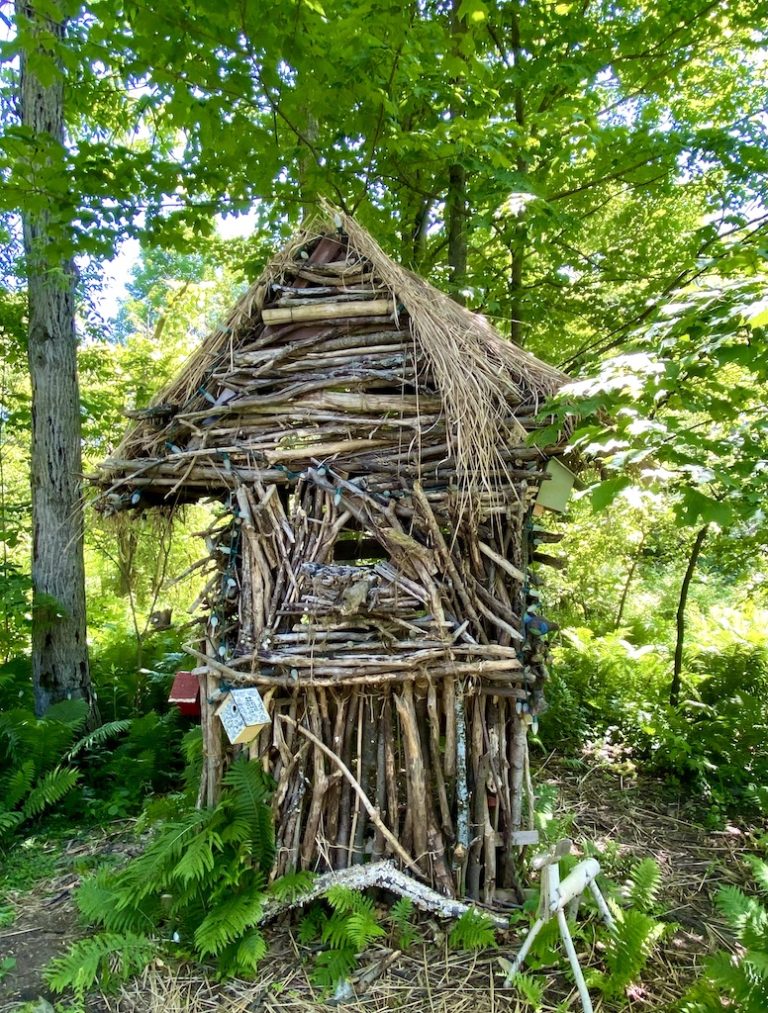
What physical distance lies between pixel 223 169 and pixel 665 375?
161 inches

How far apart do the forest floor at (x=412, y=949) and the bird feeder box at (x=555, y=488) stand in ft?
6.84

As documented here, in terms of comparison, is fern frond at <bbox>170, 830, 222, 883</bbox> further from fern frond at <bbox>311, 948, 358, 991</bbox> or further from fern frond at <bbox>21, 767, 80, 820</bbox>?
fern frond at <bbox>21, 767, 80, 820</bbox>

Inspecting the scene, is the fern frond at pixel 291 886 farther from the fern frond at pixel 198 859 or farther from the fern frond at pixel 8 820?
the fern frond at pixel 8 820

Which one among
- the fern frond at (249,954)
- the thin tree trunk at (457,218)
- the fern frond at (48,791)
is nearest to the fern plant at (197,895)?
the fern frond at (249,954)

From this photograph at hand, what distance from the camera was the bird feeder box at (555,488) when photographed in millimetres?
3891

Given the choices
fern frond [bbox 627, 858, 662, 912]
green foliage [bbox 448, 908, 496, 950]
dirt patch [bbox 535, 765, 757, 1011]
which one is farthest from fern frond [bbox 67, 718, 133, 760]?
fern frond [bbox 627, 858, 662, 912]

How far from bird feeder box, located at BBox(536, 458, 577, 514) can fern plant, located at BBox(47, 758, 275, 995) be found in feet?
7.39

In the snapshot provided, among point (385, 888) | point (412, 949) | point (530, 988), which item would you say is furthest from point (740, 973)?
point (385, 888)

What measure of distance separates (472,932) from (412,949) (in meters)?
0.35

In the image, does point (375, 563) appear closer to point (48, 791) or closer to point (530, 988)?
point (530, 988)

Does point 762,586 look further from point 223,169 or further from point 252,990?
point 223,169

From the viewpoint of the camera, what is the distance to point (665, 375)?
2.78 m

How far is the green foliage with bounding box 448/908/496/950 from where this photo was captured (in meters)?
3.28

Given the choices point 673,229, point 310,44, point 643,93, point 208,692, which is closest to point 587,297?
point 673,229
